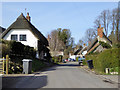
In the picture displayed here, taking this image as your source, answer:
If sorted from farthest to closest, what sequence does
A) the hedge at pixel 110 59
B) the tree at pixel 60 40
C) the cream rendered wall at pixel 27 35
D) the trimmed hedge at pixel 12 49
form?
the tree at pixel 60 40, the cream rendered wall at pixel 27 35, the trimmed hedge at pixel 12 49, the hedge at pixel 110 59

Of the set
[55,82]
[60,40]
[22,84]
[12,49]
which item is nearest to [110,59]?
[55,82]

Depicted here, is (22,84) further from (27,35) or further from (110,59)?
(27,35)

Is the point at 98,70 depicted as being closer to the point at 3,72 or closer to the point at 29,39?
the point at 3,72

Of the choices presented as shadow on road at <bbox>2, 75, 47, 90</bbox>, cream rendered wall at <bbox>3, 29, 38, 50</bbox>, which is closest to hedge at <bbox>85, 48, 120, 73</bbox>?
shadow on road at <bbox>2, 75, 47, 90</bbox>

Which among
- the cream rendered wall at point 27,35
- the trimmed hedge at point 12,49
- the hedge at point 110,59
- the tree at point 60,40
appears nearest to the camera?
the hedge at point 110,59

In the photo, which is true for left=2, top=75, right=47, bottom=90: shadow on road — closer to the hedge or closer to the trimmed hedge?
the trimmed hedge

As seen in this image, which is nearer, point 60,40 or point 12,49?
point 12,49

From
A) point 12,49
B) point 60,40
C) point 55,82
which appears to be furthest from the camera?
point 60,40

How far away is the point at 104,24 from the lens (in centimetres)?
5219

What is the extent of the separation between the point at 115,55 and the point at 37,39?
21.0 metres

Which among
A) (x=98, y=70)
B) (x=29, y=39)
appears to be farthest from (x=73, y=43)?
(x=98, y=70)

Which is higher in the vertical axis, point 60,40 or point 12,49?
point 60,40

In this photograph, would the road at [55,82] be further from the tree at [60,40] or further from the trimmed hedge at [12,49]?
the tree at [60,40]

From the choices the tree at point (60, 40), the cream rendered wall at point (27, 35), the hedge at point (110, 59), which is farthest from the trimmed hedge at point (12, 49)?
the tree at point (60, 40)
